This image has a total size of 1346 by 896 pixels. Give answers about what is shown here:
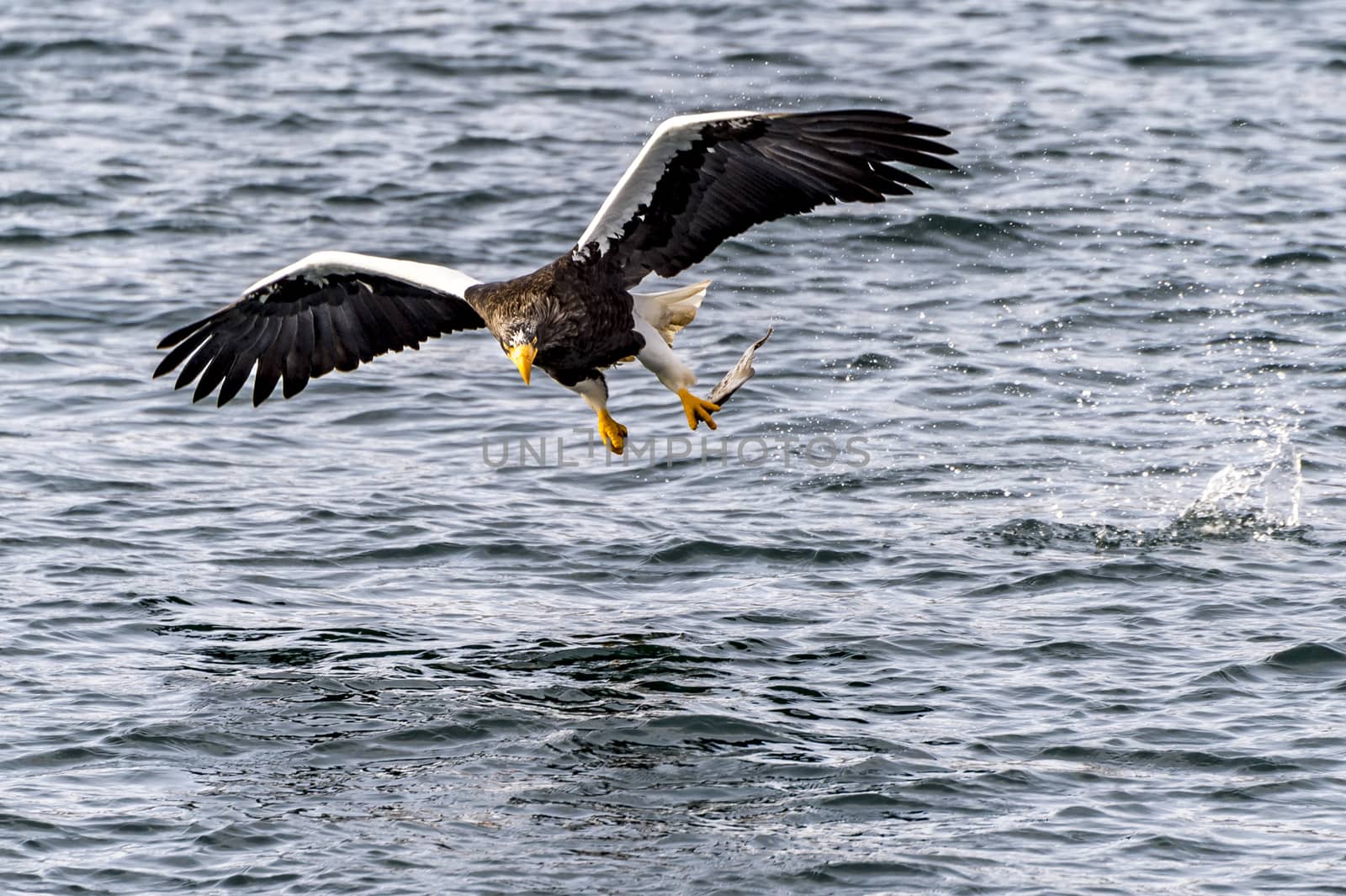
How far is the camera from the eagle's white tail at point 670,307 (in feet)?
29.3

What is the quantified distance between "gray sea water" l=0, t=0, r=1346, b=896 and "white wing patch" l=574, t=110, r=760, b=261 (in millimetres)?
1830

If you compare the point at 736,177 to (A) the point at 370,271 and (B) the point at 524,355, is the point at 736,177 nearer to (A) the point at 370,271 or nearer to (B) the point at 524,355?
(B) the point at 524,355

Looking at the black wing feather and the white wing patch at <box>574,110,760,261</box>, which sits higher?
the white wing patch at <box>574,110,760,261</box>

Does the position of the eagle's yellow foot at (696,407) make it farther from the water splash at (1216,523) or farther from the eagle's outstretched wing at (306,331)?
the water splash at (1216,523)

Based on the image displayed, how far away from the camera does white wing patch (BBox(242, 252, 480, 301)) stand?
887 cm

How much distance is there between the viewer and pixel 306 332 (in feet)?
32.3

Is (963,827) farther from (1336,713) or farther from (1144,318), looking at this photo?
(1144,318)

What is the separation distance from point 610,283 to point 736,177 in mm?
802

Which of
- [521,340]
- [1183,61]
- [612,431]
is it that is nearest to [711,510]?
[612,431]

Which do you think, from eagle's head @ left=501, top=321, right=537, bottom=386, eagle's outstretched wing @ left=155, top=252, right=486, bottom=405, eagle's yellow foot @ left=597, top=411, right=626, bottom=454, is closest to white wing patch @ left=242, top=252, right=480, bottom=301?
eagle's outstretched wing @ left=155, top=252, right=486, bottom=405

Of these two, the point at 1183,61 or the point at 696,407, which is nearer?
the point at 696,407

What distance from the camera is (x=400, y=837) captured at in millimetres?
6879

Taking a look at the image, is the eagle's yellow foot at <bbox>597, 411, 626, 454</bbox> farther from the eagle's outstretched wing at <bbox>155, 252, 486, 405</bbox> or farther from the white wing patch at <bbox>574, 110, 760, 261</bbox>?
the eagle's outstretched wing at <bbox>155, 252, 486, 405</bbox>

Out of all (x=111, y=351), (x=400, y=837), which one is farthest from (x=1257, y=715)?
(x=111, y=351)
